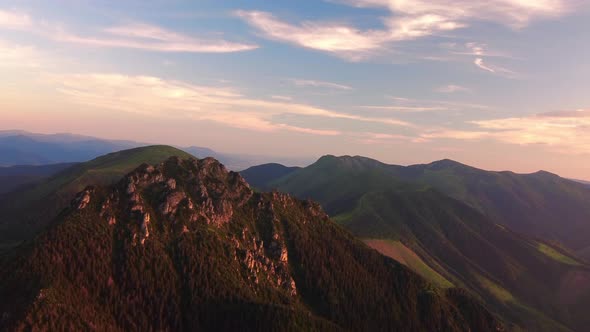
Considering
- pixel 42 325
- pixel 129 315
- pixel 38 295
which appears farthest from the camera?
pixel 129 315

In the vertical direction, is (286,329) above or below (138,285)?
below

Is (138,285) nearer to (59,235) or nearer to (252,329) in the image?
(59,235)

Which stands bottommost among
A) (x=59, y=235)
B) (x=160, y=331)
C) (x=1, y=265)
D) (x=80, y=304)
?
(x=160, y=331)

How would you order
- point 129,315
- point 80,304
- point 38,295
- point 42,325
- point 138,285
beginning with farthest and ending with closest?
point 138,285 < point 129,315 < point 80,304 < point 38,295 < point 42,325

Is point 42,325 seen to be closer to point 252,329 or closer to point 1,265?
point 1,265

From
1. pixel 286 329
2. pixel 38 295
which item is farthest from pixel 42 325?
pixel 286 329

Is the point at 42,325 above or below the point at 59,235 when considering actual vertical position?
below

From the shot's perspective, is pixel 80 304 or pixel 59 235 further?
pixel 59 235

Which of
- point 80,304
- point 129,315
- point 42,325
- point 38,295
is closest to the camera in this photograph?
point 42,325

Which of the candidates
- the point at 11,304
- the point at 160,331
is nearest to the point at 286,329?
the point at 160,331
